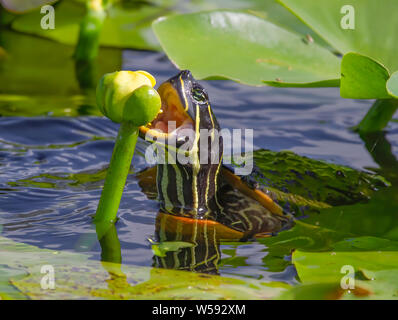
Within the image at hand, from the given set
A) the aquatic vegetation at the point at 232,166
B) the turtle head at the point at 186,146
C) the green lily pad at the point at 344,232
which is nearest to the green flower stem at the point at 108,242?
the aquatic vegetation at the point at 232,166

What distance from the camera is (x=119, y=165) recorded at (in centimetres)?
153

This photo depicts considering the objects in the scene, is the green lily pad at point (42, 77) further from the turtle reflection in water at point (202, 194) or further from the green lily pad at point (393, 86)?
the green lily pad at point (393, 86)

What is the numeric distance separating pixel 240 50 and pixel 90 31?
117cm

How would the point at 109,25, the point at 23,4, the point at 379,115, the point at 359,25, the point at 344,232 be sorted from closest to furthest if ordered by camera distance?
the point at 344,232
the point at 359,25
the point at 379,115
the point at 23,4
the point at 109,25

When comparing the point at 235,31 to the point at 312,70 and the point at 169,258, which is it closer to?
the point at 312,70

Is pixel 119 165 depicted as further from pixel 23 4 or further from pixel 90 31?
pixel 90 31

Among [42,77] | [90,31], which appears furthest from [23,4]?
[42,77]

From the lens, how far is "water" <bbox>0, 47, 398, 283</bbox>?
1829mm

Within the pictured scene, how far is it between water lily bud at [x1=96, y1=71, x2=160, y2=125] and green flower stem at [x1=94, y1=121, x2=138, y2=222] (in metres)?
0.08

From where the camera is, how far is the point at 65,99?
308 centimetres

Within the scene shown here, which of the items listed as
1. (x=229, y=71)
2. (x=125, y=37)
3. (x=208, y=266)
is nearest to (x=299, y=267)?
(x=208, y=266)

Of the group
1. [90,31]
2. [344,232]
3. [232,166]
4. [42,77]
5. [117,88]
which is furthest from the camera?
[42,77]

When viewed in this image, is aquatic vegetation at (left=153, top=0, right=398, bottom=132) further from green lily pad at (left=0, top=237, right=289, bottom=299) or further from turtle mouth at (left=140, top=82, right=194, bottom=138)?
green lily pad at (left=0, top=237, right=289, bottom=299)

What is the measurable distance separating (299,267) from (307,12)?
1.03 metres
